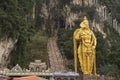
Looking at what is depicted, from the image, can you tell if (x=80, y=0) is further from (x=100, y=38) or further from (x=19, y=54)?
(x=19, y=54)

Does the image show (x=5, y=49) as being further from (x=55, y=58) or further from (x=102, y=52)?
(x=102, y=52)

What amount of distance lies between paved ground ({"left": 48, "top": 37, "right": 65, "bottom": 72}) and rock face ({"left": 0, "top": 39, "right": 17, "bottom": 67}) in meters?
3.94

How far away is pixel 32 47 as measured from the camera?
Answer: 3647cm

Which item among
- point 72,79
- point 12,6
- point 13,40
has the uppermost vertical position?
point 12,6

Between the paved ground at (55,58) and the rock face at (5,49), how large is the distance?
12.9 feet

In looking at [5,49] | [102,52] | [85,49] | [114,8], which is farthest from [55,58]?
[114,8]

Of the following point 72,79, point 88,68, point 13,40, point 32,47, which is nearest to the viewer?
point 72,79

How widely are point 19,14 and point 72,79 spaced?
897cm

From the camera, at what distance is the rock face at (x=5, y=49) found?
2608 cm

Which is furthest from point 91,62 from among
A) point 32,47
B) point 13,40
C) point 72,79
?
point 32,47

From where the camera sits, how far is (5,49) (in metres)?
26.5

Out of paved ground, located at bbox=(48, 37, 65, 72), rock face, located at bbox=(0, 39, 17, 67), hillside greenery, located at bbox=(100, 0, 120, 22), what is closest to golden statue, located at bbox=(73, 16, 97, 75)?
rock face, located at bbox=(0, 39, 17, 67)

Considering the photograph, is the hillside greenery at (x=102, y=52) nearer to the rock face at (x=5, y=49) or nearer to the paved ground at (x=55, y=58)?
the paved ground at (x=55, y=58)

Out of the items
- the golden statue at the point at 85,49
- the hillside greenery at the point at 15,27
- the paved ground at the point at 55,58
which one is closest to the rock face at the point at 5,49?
the hillside greenery at the point at 15,27
